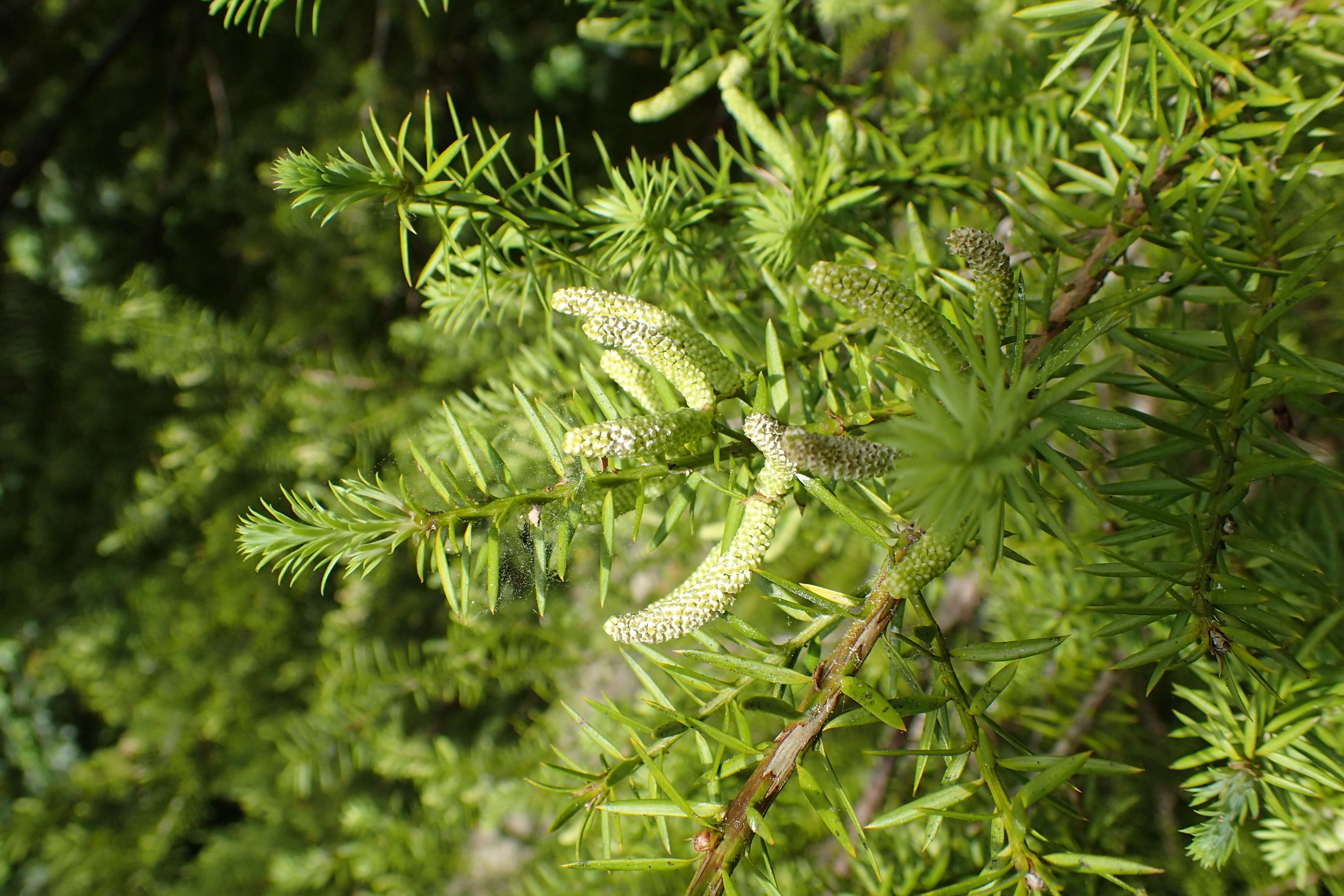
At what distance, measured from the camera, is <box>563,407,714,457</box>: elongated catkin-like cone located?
35 cm

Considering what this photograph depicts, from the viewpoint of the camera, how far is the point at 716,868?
1.21 ft

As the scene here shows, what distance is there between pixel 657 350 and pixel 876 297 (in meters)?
0.11

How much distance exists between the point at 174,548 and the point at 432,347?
0.71 meters

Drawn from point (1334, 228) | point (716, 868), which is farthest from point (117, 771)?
point (1334, 228)

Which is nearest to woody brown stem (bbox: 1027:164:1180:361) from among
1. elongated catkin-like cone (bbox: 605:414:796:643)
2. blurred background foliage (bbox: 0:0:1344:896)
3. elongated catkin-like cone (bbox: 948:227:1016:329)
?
elongated catkin-like cone (bbox: 948:227:1016:329)

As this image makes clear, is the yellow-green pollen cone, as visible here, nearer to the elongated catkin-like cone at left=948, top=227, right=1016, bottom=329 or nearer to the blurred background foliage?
the elongated catkin-like cone at left=948, top=227, right=1016, bottom=329

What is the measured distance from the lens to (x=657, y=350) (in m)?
0.39

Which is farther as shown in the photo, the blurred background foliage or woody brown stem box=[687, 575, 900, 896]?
the blurred background foliage

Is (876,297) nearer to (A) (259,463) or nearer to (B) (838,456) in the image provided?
(B) (838,456)

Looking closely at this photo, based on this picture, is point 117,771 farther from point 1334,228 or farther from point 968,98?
point 1334,228

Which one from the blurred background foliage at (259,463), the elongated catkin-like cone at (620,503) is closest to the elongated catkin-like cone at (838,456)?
the elongated catkin-like cone at (620,503)

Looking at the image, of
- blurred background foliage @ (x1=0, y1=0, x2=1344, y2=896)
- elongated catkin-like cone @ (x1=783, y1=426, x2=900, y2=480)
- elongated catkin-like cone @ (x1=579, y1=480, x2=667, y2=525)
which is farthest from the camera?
blurred background foliage @ (x1=0, y1=0, x2=1344, y2=896)

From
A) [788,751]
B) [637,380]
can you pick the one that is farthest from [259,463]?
[788,751]

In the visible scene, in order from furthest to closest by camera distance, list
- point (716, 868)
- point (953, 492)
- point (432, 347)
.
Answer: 1. point (432, 347)
2. point (716, 868)
3. point (953, 492)
